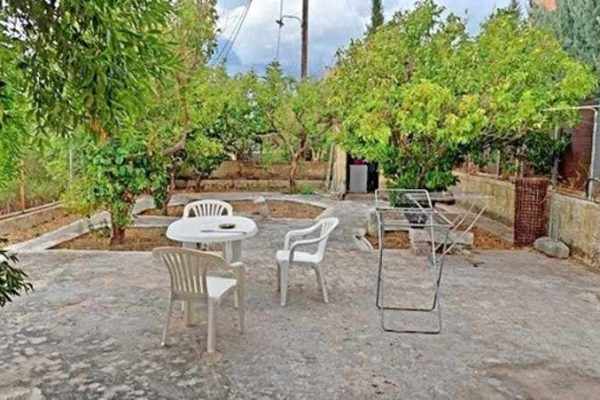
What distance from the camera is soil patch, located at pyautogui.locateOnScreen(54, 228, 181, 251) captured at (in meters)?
7.06

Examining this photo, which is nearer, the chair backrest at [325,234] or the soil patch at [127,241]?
the chair backrest at [325,234]

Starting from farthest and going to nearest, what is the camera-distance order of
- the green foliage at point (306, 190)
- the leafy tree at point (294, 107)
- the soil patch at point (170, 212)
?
1. the green foliage at point (306, 190)
2. the leafy tree at point (294, 107)
3. the soil patch at point (170, 212)

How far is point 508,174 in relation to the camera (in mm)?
9453

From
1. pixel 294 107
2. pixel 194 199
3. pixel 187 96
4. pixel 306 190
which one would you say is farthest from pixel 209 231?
pixel 306 190

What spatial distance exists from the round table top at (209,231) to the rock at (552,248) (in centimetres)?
431

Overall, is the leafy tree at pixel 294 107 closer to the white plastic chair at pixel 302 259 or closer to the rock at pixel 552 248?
the rock at pixel 552 248

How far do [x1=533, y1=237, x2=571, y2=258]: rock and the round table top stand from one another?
431 cm

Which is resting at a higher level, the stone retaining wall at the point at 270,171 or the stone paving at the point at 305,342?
the stone retaining wall at the point at 270,171

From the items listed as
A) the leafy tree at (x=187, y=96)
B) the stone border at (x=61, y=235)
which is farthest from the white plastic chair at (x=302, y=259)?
the stone border at (x=61, y=235)

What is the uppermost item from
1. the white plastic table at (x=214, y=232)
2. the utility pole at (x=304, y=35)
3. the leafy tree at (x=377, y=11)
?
the leafy tree at (x=377, y=11)

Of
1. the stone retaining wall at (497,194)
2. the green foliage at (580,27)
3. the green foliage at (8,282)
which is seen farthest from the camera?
the green foliage at (580,27)

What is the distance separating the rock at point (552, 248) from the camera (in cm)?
666

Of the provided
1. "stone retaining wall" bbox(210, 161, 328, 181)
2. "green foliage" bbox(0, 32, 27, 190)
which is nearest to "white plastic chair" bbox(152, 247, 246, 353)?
"green foliage" bbox(0, 32, 27, 190)

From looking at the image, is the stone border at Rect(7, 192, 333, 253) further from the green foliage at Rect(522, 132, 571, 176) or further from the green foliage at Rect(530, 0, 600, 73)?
the green foliage at Rect(530, 0, 600, 73)
